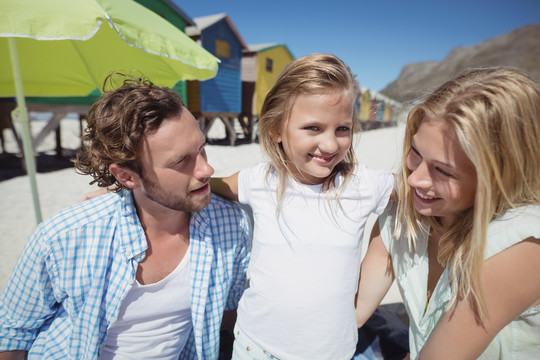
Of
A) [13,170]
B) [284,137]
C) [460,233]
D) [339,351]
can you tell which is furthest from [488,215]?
[13,170]

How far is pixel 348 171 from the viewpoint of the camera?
6.09 feet

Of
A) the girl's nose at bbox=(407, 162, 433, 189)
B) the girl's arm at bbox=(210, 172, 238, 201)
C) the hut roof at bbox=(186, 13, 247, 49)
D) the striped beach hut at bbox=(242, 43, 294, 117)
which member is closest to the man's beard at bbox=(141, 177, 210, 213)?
the girl's arm at bbox=(210, 172, 238, 201)

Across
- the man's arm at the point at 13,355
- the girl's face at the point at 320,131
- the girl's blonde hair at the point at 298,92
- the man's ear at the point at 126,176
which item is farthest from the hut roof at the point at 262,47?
the man's arm at the point at 13,355

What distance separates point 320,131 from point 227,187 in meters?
0.82

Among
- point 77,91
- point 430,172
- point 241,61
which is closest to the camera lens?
point 430,172

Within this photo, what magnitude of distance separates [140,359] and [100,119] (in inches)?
59.4

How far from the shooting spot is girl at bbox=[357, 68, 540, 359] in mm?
1125

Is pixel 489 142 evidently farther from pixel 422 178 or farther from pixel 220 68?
pixel 220 68

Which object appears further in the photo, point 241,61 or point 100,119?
point 241,61

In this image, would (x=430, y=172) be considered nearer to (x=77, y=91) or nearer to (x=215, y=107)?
(x=77, y=91)

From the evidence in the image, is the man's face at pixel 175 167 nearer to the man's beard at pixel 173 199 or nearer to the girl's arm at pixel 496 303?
the man's beard at pixel 173 199

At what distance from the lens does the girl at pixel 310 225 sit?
5.14 ft

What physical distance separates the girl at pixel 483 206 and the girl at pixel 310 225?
0.39 metres

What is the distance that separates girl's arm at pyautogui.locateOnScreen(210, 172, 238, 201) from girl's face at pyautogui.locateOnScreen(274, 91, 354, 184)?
1.72 feet
